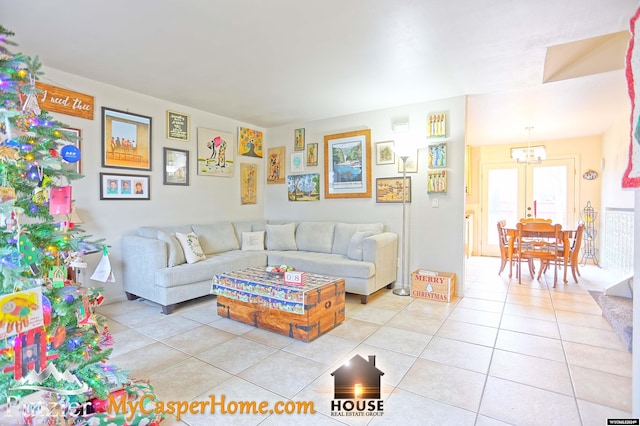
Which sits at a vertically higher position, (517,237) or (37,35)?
(37,35)

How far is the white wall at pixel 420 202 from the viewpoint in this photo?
400cm

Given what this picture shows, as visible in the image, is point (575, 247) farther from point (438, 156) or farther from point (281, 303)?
point (281, 303)

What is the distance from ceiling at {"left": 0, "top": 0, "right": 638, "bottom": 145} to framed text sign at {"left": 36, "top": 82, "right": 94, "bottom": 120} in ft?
0.73

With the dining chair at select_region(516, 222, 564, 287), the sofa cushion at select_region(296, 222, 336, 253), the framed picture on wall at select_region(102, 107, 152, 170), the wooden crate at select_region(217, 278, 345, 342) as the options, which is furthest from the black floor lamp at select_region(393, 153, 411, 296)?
the framed picture on wall at select_region(102, 107, 152, 170)

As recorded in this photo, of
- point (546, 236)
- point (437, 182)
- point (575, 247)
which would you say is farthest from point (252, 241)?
point (575, 247)

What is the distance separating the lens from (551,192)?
6.50m

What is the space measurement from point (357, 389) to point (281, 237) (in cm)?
305

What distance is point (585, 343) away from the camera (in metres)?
2.60

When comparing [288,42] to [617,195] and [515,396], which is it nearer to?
[515,396]

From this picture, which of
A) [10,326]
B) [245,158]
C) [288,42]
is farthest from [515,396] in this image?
[245,158]

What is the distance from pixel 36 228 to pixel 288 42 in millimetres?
2148

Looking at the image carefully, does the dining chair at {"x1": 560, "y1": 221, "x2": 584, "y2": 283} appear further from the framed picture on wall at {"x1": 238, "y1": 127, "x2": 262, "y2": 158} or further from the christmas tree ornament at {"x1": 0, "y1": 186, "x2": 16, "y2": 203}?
the christmas tree ornament at {"x1": 0, "y1": 186, "x2": 16, "y2": 203}

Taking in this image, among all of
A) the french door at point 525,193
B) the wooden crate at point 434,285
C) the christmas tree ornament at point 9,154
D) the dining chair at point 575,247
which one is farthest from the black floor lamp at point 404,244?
the french door at point 525,193

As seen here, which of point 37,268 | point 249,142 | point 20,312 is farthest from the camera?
point 249,142
